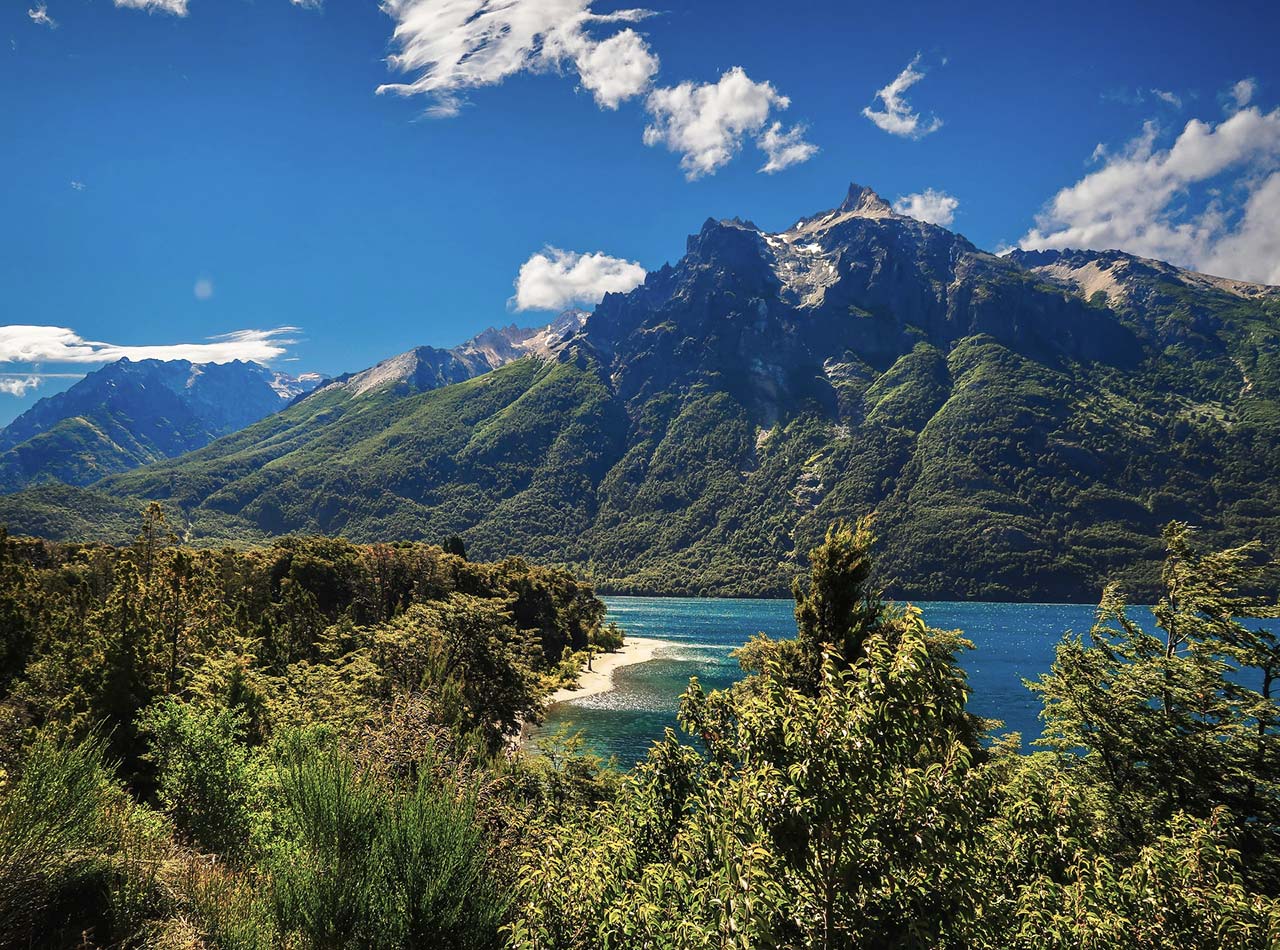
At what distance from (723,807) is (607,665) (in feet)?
316

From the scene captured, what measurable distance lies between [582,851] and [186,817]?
18.5m

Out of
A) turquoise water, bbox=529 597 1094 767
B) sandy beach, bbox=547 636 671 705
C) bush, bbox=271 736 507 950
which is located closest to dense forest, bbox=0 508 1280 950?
bush, bbox=271 736 507 950

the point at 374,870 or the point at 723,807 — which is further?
the point at 374,870

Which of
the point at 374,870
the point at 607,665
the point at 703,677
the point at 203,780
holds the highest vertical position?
the point at 374,870

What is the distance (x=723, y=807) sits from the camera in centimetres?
940

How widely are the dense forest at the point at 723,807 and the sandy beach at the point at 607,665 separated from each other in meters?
49.5

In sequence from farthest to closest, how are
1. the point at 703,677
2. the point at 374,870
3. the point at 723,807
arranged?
the point at 703,677 → the point at 374,870 → the point at 723,807

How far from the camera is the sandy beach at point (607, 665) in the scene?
82.8 meters

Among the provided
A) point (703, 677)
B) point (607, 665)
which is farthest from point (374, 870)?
point (607, 665)

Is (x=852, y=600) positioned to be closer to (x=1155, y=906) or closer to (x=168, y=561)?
(x=1155, y=906)

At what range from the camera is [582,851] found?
38.9 feet

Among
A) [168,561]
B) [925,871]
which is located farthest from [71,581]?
[925,871]

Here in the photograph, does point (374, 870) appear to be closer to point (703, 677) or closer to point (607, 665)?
point (703, 677)

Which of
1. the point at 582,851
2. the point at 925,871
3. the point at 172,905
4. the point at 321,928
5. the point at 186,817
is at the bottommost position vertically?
the point at 186,817
